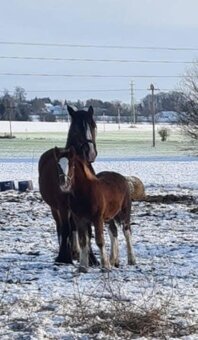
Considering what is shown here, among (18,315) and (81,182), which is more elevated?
(81,182)

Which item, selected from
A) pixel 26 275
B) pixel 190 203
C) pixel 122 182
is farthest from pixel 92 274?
pixel 190 203

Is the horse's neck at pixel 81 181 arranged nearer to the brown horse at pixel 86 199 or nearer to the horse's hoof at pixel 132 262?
the brown horse at pixel 86 199

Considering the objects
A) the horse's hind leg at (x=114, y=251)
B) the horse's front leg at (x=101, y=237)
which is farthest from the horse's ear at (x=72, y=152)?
the horse's hind leg at (x=114, y=251)

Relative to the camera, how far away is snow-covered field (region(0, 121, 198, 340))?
20.4 ft

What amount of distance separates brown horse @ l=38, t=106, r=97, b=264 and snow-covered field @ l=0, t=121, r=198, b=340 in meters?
0.37

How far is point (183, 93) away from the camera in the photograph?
1720 inches

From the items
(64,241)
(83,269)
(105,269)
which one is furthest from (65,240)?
(105,269)

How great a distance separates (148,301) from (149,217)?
28.2ft

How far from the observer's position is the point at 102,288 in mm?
8031

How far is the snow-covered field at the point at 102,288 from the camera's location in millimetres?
6230

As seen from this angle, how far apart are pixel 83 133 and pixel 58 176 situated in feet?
2.35

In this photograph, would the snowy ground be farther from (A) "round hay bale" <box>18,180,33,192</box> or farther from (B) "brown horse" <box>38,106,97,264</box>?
(A) "round hay bale" <box>18,180,33,192</box>

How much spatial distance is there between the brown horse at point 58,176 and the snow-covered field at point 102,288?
37 cm

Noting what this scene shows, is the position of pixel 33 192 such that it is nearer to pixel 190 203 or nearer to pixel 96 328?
pixel 190 203
